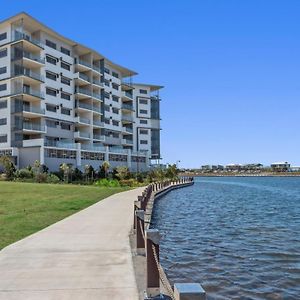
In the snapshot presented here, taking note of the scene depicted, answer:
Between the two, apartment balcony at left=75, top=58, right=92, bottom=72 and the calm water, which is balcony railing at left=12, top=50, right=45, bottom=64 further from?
the calm water

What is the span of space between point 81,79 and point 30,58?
1241cm

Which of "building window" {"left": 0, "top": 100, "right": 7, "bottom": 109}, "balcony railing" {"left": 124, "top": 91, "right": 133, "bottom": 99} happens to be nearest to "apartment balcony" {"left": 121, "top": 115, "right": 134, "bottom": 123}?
"balcony railing" {"left": 124, "top": 91, "right": 133, "bottom": 99}

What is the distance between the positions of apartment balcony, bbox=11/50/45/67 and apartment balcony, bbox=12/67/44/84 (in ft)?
3.94

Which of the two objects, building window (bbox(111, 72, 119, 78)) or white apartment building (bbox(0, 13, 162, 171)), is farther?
building window (bbox(111, 72, 119, 78))

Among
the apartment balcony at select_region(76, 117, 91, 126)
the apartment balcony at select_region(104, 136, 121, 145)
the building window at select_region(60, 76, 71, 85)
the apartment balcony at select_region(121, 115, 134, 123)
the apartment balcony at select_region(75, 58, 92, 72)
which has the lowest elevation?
the apartment balcony at select_region(104, 136, 121, 145)

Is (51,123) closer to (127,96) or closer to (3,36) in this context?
(3,36)

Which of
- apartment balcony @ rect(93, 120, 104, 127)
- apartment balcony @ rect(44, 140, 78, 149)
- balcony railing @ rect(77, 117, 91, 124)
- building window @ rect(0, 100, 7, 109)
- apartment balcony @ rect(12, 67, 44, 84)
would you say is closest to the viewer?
apartment balcony @ rect(44, 140, 78, 149)

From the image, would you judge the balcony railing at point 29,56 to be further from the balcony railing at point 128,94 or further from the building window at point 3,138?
the balcony railing at point 128,94

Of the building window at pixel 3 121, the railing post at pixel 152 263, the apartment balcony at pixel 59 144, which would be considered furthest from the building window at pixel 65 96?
the railing post at pixel 152 263

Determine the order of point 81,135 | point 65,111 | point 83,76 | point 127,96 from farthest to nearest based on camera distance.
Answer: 1. point 127,96
2. point 83,76
3. point 81,135
4. point 65,111

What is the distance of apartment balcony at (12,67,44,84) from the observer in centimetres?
6612

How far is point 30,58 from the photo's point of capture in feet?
220

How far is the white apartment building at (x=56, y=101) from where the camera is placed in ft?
217

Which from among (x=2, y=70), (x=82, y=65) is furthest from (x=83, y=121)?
(x=2, y=70)
